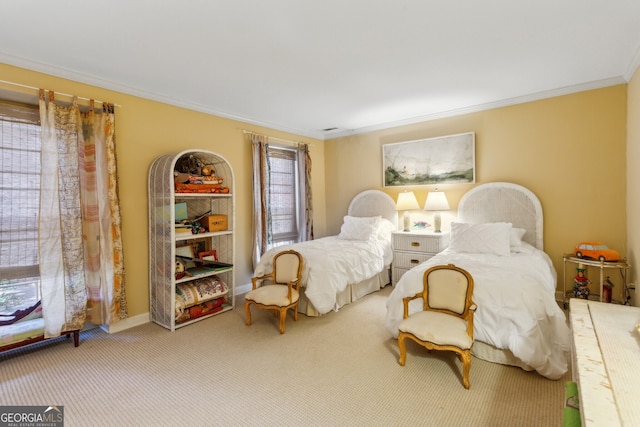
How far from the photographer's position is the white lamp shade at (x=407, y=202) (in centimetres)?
459

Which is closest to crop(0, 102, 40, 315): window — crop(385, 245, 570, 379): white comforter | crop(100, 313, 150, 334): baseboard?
crop(100, 313, 150, 334): baseboard

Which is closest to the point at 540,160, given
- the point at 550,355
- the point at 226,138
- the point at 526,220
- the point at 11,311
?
the point at 526,220

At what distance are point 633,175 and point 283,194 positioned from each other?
434cm

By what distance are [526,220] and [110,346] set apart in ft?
16.0

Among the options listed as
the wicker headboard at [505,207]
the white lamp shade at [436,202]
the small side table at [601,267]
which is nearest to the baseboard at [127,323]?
the white lamp shade at [436,202]

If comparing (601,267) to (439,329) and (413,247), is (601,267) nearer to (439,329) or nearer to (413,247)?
(413,247)

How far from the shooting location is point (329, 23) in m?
2.21

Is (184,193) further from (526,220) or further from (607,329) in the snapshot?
(526,220)

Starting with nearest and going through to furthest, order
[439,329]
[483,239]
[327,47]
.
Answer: [439,329] < [327,47] < [483,239]

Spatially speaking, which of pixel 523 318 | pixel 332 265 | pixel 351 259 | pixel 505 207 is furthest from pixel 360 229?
pixel 523 318

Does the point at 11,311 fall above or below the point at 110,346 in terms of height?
above

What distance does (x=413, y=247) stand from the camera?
436 cm

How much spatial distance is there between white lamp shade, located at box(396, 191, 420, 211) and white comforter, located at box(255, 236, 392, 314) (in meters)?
0.66

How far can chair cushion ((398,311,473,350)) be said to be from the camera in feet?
7.00
